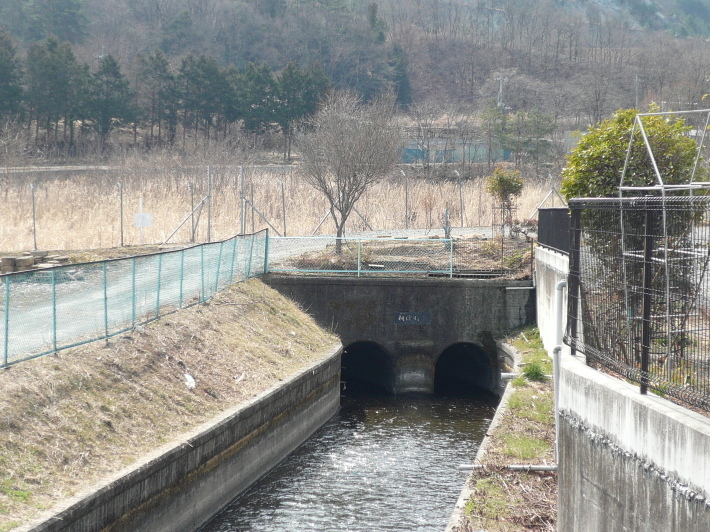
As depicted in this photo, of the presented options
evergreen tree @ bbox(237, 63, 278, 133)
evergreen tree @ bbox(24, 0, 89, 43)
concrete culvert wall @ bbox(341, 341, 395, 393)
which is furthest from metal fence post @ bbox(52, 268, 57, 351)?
evergreen tree @ bbox(24, 0, 89, 43)

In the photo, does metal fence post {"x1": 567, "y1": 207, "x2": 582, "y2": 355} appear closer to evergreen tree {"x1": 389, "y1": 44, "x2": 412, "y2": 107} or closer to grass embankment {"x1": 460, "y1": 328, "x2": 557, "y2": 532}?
grass embankment {"x1": 460, "y1": 328, "x2": 557, "y2": 532}

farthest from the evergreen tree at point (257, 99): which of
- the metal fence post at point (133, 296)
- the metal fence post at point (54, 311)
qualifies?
the metal fence post at point (54, 311)

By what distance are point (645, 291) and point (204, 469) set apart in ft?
23.3

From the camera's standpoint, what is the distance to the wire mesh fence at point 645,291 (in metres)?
6.70

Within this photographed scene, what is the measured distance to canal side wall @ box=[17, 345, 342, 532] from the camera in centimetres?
920

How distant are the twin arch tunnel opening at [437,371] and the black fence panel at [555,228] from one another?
3667 mm

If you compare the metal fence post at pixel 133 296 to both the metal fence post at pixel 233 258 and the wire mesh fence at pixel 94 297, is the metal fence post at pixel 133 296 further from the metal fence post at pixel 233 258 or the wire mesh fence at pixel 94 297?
the metal fence post at pixel 233 258

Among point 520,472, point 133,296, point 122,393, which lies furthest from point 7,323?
point 520,472

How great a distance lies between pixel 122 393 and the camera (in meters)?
12.2

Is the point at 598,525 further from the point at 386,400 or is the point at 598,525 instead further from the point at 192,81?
the point at 192,81

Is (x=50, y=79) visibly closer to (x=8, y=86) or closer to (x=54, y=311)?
(x=8, y=86)

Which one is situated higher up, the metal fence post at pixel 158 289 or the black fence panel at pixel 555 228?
the black fence panel at pixel 555 228

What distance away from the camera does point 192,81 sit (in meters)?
64.4

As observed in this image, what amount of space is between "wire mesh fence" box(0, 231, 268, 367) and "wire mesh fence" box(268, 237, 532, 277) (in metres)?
5.19
